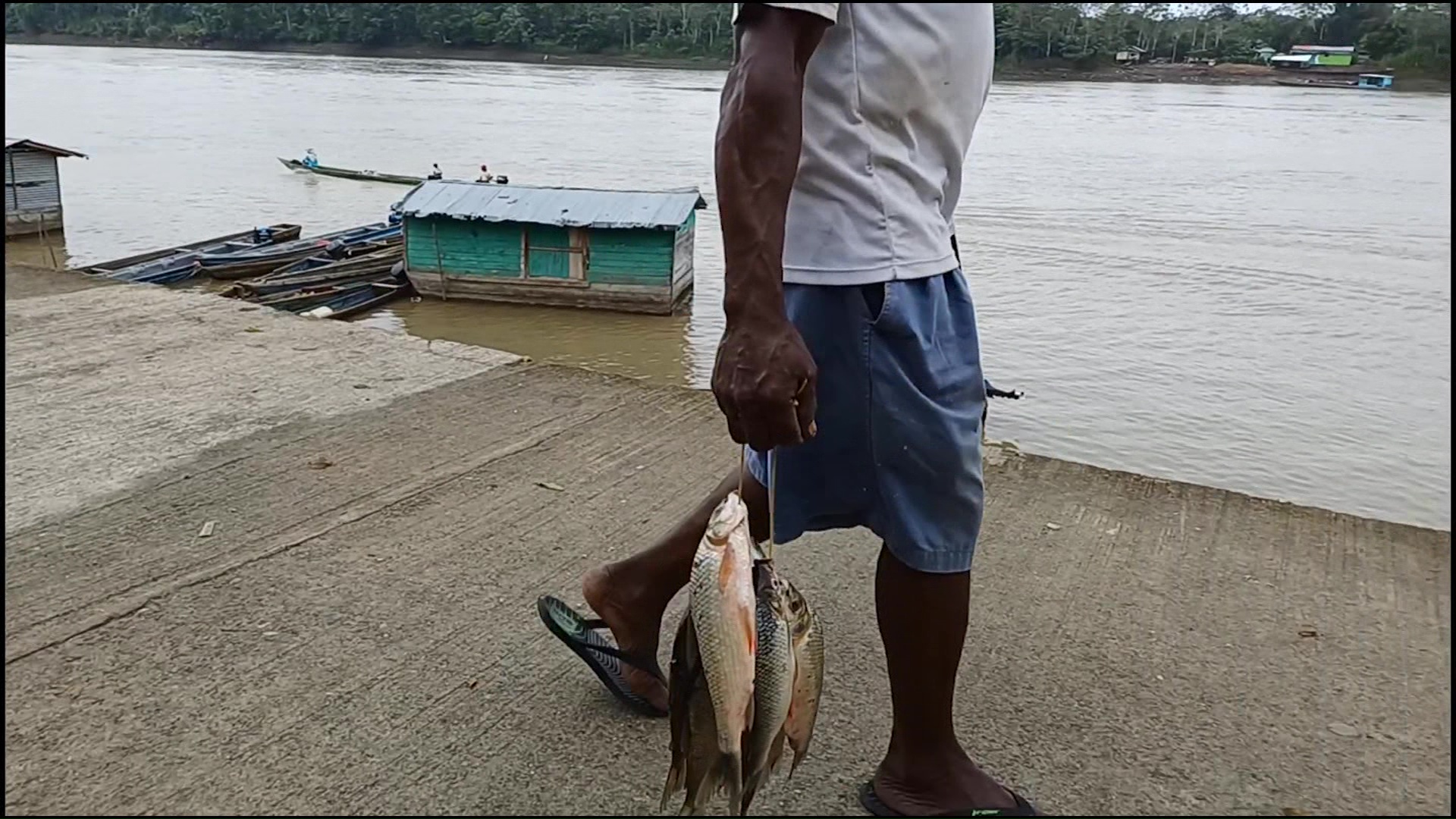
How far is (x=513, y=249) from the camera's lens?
38.8ft

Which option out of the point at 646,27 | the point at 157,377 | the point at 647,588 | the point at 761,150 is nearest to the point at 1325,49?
the point at 646,27

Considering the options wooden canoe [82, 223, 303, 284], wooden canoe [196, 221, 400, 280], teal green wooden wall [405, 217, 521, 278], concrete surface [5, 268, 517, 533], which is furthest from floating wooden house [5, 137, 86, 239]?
concrete surface [5, 268, 517, 533]

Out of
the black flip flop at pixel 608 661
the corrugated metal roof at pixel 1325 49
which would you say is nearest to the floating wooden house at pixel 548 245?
the black flip flop at pixel 608 661

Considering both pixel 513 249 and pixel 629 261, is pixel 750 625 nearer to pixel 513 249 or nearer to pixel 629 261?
pixel 629 261

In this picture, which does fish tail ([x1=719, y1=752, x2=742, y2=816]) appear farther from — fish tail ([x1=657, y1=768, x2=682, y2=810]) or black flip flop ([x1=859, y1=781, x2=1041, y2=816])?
black flip flop ([x1=859, y1=781, x2=1041, y2=816])

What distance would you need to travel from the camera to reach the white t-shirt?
1.80 meters

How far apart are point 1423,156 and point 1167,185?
936cm

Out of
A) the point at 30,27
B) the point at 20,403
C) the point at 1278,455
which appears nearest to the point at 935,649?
the point at 20,403

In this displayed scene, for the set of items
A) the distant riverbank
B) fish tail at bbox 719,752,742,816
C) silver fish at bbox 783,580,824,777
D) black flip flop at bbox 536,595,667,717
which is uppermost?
the distant riverbank

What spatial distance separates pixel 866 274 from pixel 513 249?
10.4 meters

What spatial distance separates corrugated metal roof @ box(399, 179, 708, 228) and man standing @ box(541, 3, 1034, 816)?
30.7 ft

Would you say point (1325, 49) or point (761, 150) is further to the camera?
point (1325, 49)

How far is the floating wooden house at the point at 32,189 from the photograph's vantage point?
14.6m

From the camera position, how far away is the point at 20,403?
4.61 m
